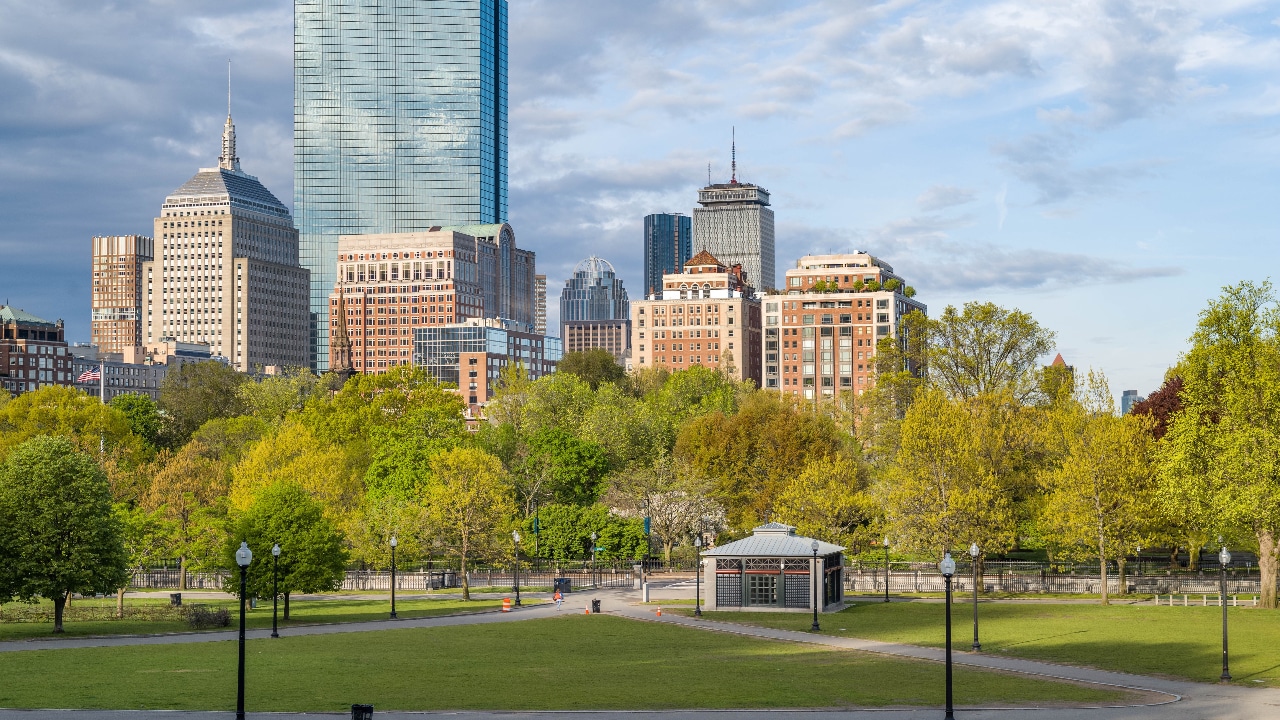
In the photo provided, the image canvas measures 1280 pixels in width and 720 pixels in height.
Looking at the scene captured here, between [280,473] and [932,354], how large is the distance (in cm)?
4624

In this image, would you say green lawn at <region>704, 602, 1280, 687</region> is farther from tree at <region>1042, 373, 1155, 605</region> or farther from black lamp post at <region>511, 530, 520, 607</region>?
black lamp post at <region>511, 530, 520, 607</region>

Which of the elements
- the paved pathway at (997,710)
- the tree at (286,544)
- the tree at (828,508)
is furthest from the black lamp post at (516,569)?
the paved pathway at (997,710)

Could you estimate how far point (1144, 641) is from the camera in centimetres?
5212

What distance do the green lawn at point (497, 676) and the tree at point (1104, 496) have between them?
92.3ft

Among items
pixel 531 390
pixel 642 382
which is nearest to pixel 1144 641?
pixel 531 390

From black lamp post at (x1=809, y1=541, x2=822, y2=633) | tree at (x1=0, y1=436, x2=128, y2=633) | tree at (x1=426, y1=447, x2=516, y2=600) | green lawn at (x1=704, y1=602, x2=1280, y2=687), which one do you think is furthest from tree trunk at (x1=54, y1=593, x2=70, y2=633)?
black lamp post at (x1=809, y1=541, x2=822, y2=633)

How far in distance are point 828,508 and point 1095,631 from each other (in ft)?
98.6

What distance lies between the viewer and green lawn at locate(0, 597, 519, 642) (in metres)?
58.1

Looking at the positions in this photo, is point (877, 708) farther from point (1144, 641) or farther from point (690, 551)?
point (690, 551)

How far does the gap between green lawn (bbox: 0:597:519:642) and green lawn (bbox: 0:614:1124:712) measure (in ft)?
25.5

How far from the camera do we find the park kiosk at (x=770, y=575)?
6738cm

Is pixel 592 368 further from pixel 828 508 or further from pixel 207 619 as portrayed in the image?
pixel 207 619

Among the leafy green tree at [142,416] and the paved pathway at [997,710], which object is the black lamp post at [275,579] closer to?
A: the paved pathway at [997,710]

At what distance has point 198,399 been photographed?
154375 millimetres
